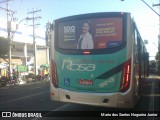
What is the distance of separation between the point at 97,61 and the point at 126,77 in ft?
3.35

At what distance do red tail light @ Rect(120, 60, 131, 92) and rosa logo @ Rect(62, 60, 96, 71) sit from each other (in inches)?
37.7

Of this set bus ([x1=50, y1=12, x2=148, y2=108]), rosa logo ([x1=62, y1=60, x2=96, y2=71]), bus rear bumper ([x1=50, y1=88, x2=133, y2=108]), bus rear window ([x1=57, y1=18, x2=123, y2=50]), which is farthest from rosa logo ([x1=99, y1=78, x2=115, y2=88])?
bus rear window ([x1=57, y1=18, x2=123, y2=50])

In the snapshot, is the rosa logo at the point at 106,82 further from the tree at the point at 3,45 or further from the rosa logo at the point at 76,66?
the tree at the point at 3,45

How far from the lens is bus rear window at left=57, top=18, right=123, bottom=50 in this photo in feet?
31.6

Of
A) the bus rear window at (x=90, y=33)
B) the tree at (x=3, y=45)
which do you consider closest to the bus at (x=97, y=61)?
the bus rear window at (x=90, y=33)

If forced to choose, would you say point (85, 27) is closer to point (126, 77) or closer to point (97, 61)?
point (97, 61)

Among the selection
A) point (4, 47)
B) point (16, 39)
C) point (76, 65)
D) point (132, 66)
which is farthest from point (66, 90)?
point (16, 39)

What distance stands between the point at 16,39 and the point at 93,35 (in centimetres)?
5286

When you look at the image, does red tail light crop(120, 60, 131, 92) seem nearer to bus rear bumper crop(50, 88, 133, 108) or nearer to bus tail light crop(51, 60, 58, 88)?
bus rear bumper crop(50, 88, 133, 108)

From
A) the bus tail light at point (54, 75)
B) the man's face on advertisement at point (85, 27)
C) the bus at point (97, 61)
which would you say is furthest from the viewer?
the bus tail light at point (54, 75)

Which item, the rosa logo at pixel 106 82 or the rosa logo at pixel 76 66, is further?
the rosa logo at pixel 76 66

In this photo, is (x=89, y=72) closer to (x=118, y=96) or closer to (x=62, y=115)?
(x=118, y=96)

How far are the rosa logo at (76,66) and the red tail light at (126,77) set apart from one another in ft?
3.14

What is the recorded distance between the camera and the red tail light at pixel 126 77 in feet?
Result: 30.7
